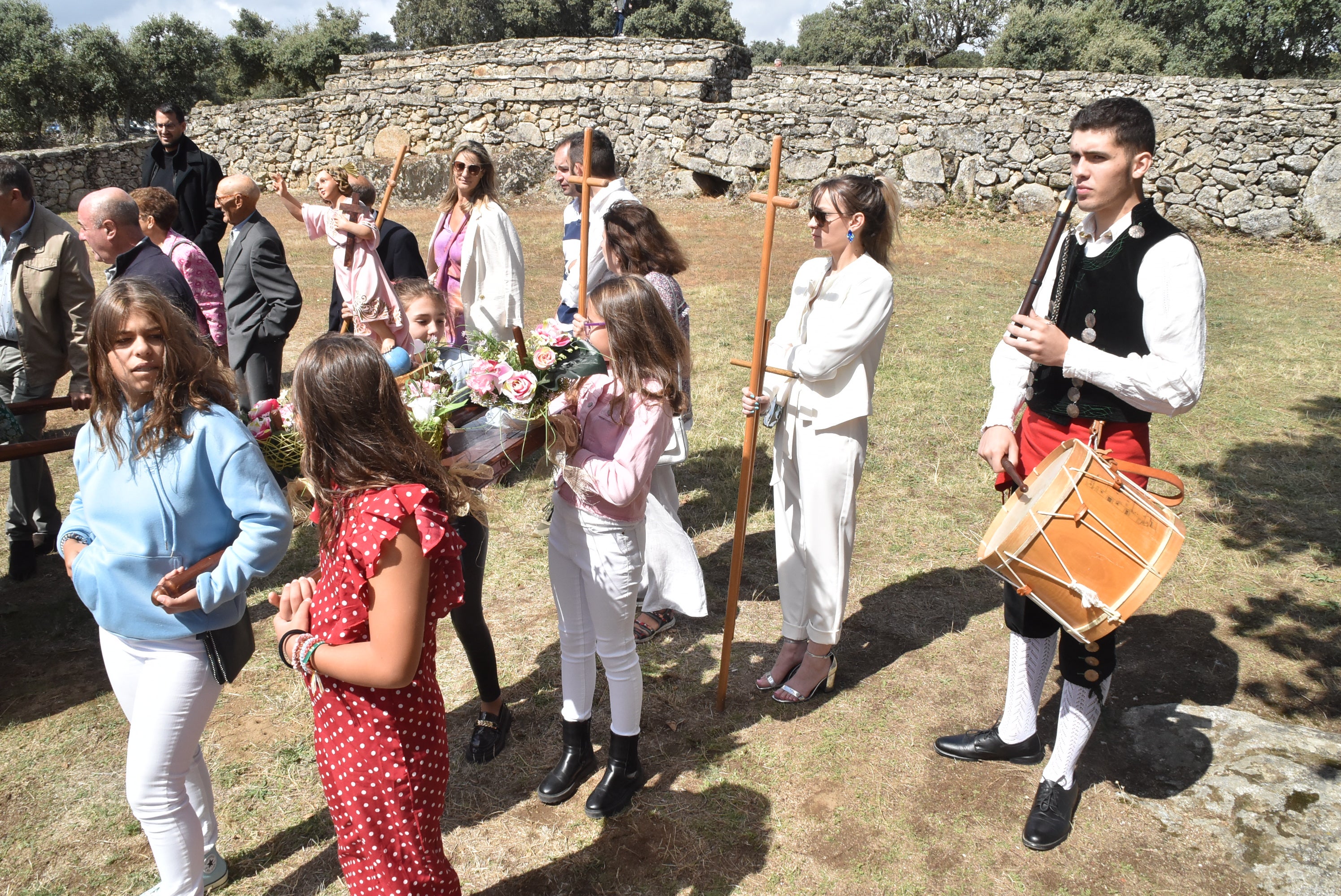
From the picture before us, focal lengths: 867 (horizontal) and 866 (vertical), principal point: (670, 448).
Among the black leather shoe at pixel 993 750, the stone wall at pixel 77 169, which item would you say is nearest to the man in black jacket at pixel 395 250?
the black leather shoe at pixel 993 750

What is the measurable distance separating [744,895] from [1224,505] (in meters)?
4.36

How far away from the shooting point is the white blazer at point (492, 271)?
497 centimetres

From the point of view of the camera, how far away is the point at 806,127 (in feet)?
49.0

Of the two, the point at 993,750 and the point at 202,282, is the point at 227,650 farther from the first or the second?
the point at 202,282

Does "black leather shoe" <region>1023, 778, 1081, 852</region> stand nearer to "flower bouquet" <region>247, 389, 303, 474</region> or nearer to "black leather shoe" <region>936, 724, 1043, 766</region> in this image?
"black leather shoe" <region>936, 724, 1043, 766</region>

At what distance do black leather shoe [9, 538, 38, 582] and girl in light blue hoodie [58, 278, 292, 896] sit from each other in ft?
9.90

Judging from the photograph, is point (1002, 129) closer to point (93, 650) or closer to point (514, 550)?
point (514, 550)

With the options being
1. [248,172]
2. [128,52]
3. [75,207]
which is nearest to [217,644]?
[75,207]

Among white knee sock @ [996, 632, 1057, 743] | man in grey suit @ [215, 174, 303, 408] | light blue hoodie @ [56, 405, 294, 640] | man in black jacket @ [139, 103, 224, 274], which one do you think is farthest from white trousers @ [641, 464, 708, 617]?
man in black jacket @ [139, 103, 224, 274]

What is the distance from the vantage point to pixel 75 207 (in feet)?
55.0

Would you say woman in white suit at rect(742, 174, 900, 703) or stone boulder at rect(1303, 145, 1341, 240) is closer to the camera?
woman in white suit at rect(742, 174, 900, 703)

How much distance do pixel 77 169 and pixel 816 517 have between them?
62.5ft

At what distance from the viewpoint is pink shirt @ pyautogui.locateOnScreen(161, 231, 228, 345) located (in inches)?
195

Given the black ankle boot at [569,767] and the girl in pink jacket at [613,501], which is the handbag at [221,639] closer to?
the girl in pink jacket at [613,501]
